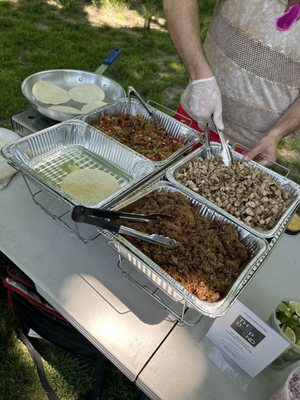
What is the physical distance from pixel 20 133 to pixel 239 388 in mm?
1448

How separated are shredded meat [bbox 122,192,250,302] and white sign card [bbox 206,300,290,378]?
0.08 metres

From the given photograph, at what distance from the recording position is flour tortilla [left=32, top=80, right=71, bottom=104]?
1716 millimetres

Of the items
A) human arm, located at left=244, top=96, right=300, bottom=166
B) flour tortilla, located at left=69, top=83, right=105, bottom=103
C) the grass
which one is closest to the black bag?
the grass

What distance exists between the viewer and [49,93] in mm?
1762

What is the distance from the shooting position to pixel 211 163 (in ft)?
4.69

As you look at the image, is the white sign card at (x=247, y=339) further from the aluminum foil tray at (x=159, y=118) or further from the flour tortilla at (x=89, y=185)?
the aluminum foil tray at (x=159, y=118)

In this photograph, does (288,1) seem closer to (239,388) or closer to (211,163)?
(211,163)

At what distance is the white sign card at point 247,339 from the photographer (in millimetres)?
839

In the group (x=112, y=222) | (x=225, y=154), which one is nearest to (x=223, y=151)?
(x=225, y=154)

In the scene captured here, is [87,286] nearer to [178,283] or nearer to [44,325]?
[178,283]

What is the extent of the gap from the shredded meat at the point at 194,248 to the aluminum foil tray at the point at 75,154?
23 centimetres

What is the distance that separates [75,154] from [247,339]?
107 cm

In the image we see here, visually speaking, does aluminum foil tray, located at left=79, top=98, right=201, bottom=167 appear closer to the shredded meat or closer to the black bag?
the shredded meat

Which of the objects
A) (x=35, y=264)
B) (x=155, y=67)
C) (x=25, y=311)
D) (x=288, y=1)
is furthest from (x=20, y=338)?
(x=155, y=67)
